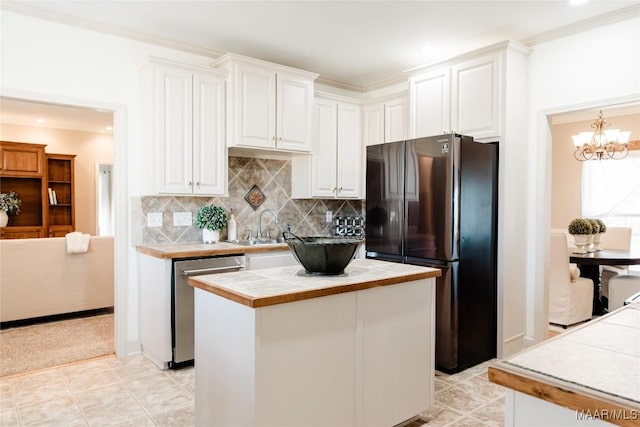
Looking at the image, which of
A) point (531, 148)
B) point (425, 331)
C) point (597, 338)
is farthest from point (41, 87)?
point (531, 148)

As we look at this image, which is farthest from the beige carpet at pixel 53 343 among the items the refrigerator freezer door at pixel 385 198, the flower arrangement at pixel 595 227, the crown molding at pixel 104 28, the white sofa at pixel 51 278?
the flower arrangement at pixel 595 227

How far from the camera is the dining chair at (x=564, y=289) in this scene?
4125 mm

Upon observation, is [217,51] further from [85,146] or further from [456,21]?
[85,146]

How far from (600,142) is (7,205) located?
8.86m

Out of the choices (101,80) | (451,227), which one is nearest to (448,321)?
(451,227)

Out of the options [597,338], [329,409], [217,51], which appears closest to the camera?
[597,338]

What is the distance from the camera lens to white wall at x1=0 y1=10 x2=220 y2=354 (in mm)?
3004

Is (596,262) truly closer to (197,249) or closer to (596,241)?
(596,241)

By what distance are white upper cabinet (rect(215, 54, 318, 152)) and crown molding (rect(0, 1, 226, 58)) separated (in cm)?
28

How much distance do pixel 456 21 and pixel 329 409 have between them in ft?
9.65

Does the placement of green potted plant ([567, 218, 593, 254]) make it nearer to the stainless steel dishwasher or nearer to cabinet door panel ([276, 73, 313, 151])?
cabinet door panel ([276, 73, 313, 151])

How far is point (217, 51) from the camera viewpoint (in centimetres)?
385

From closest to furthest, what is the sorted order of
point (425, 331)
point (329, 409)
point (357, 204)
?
point (329, 409) → point (425, 331) → point (357, 204)

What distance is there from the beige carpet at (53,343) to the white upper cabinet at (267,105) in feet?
7.08
